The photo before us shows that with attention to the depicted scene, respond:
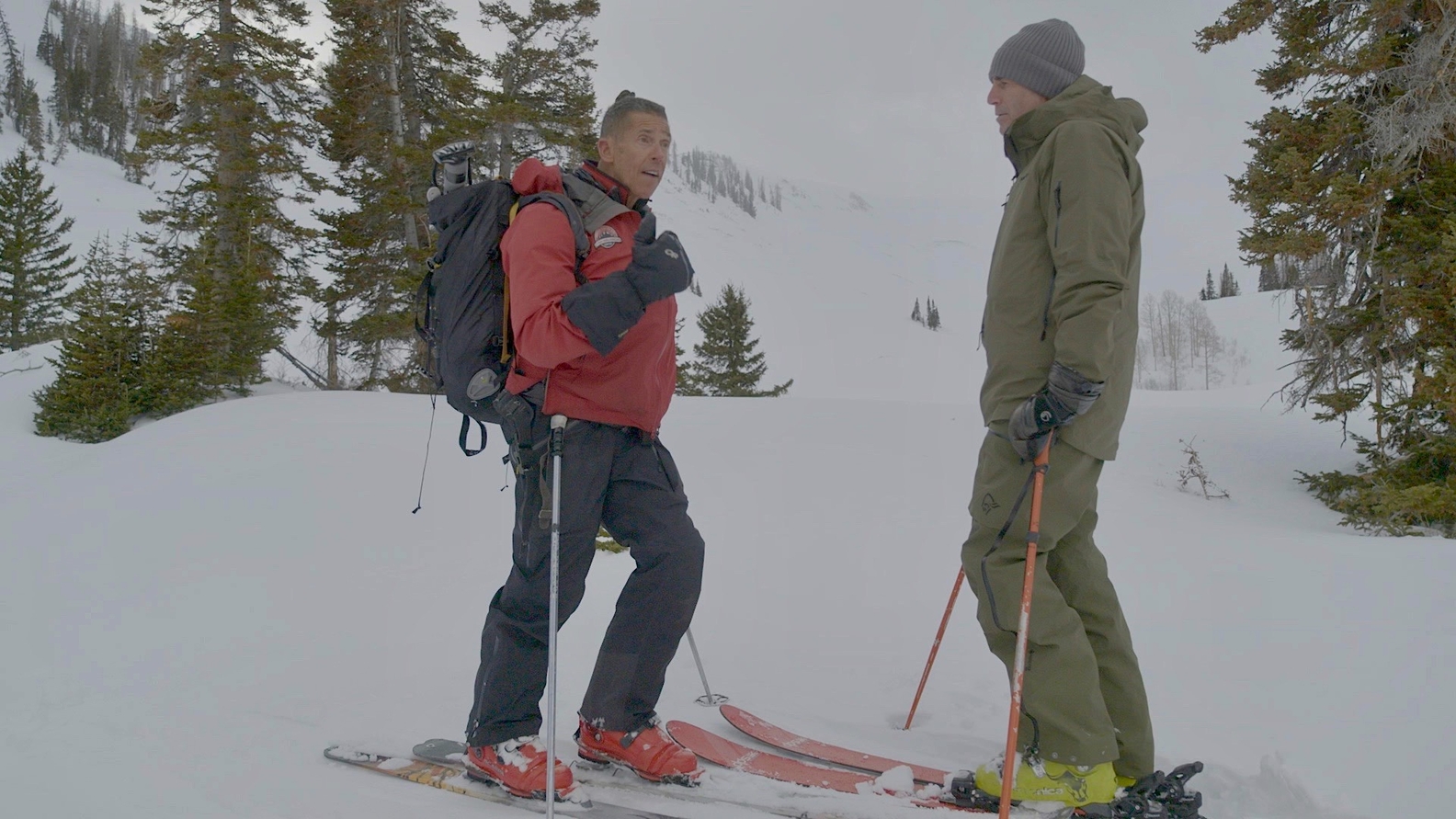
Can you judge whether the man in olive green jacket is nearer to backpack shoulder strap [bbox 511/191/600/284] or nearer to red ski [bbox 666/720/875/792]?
red ski [bbox 666/720/875/792]

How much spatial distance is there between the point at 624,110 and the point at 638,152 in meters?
0.16

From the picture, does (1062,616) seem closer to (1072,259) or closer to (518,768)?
(1072,259)

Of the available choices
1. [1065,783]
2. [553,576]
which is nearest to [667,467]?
[553,576]

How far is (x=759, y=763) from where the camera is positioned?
2939mm

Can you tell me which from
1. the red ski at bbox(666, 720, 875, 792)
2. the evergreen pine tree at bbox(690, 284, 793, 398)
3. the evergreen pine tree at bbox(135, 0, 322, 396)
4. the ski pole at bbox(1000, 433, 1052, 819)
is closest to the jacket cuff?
the ski pole at bbox(1000, 433, 1052, 819)

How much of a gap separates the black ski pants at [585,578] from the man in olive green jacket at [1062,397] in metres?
1.06

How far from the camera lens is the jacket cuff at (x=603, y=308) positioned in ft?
8.05

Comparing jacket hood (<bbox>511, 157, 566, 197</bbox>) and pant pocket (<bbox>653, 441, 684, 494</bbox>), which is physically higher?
jacket hood (<bbox>511, 157, 566, 197</bbox>)

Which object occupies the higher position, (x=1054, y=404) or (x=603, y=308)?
(x=603, y=308)

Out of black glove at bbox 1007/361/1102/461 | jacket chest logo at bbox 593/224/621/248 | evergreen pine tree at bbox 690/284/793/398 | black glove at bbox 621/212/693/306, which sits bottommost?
black glove at bbox 1007/361/1102/461

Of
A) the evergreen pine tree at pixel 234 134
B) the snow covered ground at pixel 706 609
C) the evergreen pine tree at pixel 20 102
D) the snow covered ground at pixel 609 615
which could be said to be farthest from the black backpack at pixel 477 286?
the evergreen pine tree at pixel 20 102

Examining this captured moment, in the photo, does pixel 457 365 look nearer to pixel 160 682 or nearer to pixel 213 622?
pixel 160 682

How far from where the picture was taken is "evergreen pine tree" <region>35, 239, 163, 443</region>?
11.1 m

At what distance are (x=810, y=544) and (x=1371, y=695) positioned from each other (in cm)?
377
